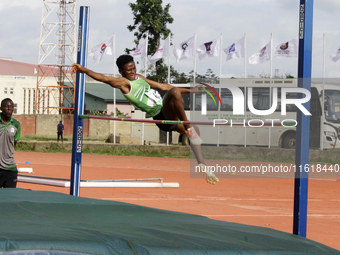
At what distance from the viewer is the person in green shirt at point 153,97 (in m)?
4.26

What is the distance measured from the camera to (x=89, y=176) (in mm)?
10773

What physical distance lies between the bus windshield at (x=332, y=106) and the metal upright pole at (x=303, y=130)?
7.20 metres

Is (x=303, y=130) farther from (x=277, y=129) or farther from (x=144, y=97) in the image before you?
(x=277, y=129)

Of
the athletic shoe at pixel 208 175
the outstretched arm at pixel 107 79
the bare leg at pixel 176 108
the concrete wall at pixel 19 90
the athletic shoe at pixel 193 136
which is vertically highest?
the concrete wall at pixel 19 90

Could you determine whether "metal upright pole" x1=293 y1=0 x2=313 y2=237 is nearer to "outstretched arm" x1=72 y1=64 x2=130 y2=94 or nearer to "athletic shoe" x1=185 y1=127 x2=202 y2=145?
"athletic shoe" x1=185 y1=127 x2=202 y2=145

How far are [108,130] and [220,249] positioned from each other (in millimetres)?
21769

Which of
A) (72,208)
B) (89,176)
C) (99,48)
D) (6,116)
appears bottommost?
(89,176)

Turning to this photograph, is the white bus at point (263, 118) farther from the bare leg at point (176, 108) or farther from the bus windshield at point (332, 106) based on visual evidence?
the bare leg at point (176, 108)

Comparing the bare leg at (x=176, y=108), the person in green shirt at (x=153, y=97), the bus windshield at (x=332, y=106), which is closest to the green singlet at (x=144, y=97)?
the person in green shirt at (x=153, y=97)

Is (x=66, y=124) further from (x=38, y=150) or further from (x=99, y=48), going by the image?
(x=99, y=48)

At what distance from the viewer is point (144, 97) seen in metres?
4.57

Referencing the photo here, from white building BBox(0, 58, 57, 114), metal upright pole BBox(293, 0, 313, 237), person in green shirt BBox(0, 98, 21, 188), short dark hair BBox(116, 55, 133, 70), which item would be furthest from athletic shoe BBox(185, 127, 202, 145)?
white building BBox(0, 58, 57, 114)

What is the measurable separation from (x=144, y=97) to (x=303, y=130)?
75.2 inches

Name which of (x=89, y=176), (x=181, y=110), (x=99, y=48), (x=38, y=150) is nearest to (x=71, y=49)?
(x=38, y=150)
